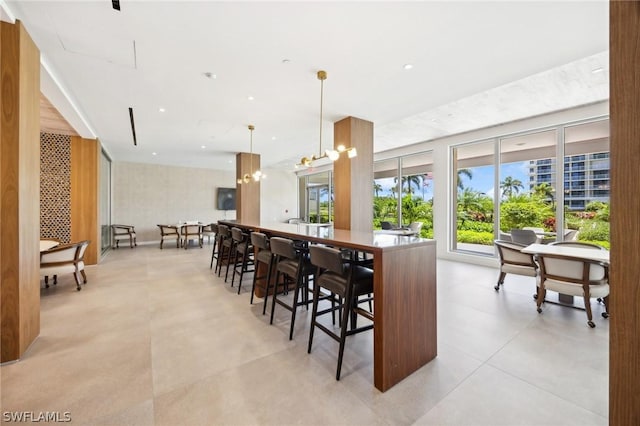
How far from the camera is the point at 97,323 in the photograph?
2.87 metres

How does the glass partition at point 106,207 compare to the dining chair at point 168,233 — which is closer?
the glass partition at point 106,207

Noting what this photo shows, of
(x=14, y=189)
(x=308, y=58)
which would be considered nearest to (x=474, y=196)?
(x=308, y=58)

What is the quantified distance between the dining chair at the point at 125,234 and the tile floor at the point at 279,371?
213 inches

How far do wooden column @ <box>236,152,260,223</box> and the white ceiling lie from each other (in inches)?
88.2

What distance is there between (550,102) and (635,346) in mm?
5051

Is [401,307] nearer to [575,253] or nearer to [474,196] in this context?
[575,253]

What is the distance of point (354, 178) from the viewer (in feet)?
14.5

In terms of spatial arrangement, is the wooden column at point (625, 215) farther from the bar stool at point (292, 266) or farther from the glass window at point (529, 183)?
the glass window at point (529, 183)

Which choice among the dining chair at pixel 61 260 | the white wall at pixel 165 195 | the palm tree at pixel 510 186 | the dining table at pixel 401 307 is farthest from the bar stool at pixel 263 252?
the white wall at pixel 165 195

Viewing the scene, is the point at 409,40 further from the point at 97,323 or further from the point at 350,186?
the point at 97,323

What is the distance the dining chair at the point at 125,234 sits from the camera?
8112mm

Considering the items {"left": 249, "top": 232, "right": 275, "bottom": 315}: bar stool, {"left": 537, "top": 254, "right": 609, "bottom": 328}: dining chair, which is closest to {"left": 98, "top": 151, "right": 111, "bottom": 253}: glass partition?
{"left": 249, "top": 232, "right": 275, "bottom": 315}: bar stool

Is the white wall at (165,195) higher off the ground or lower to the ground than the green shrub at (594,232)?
higher

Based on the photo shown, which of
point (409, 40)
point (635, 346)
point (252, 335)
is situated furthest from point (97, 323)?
point (409, 40)
